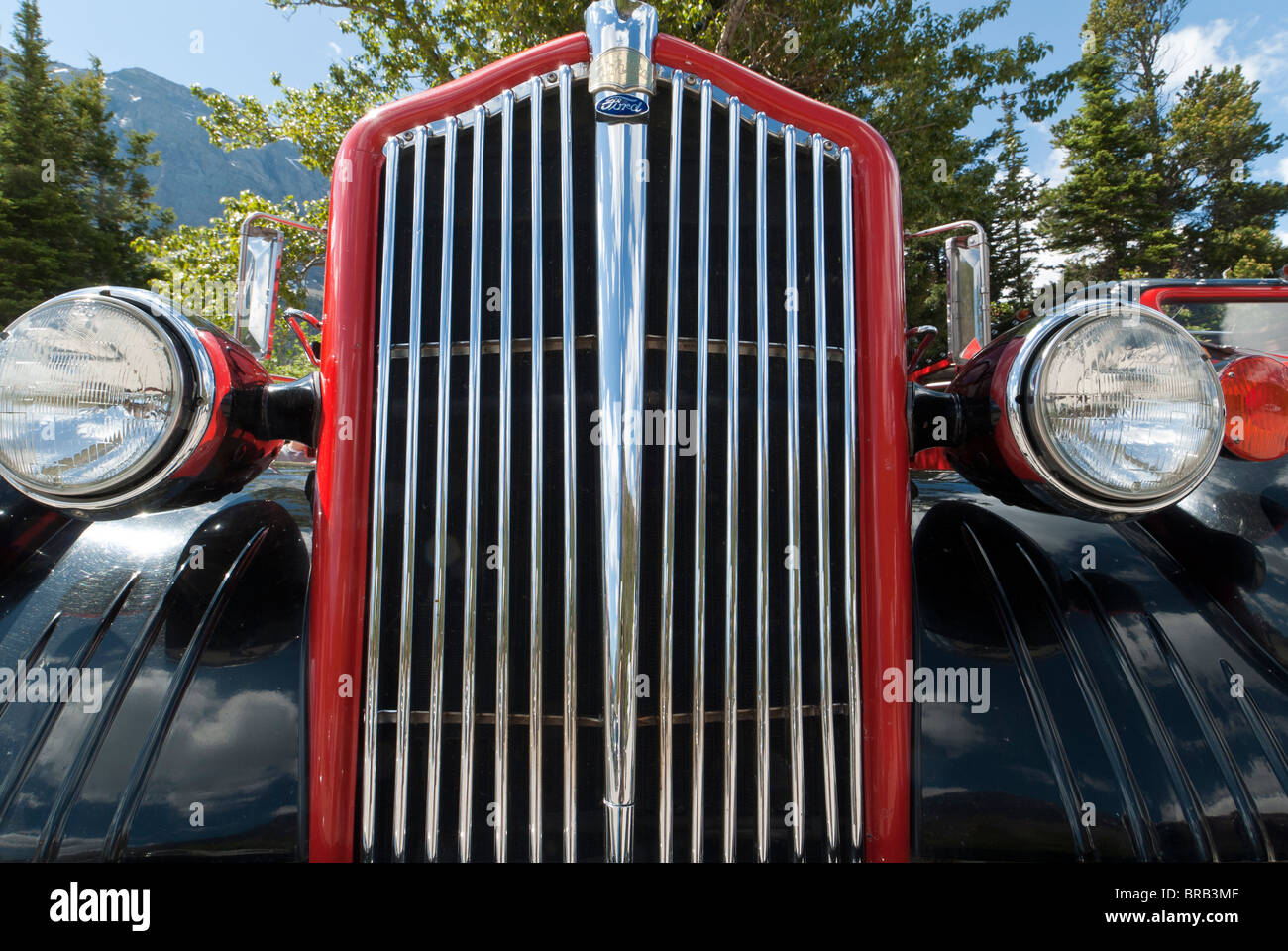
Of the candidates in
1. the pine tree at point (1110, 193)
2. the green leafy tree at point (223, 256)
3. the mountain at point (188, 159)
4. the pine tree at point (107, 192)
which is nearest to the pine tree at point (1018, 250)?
the pine tree at point (1110, 193)

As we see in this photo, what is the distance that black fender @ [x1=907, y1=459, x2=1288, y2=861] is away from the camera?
1113mm

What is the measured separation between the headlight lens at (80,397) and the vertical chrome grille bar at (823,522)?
108 cm

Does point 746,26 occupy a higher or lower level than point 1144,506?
higher

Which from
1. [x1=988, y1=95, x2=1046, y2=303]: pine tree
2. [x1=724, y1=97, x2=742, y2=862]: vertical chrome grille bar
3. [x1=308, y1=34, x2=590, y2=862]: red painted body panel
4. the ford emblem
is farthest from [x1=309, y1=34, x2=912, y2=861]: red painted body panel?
[x1=988, y1=95, x2=1046, y2=303]: pine tree

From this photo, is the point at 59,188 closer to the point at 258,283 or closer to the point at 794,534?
the point at 258,283

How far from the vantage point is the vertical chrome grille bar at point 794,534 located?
1.23 m

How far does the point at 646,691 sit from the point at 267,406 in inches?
34.8

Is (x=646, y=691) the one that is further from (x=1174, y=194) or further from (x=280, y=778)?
(x=1174, y=194)

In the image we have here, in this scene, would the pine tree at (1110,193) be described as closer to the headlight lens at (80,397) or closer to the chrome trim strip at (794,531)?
the chrome trim strip at (794,531)

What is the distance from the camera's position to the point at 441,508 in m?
1.27

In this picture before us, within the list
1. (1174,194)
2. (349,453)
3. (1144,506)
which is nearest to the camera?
(1144,506)

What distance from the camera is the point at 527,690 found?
1257mm
